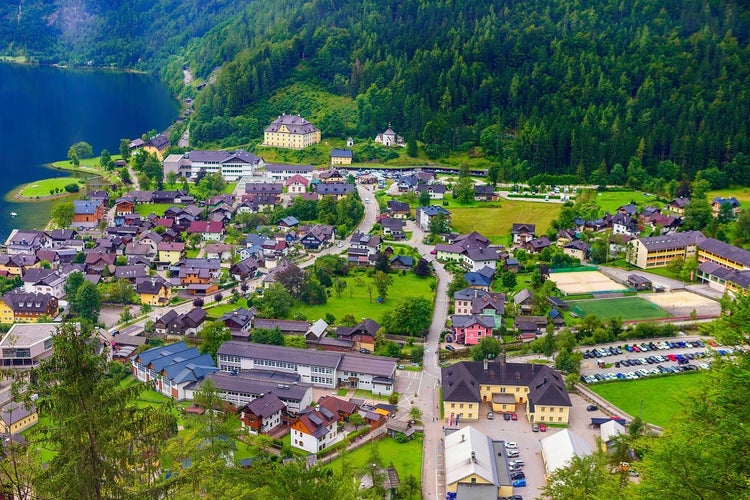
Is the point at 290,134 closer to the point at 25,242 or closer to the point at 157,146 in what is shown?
the point at 157,146

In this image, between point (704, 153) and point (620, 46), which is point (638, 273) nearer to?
point (704, 153)

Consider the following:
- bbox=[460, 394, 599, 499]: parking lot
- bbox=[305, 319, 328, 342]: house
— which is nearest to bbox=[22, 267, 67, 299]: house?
bbox=[305, 319, 328, 342]: house

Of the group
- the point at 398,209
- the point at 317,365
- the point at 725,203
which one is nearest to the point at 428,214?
the point at 398,209

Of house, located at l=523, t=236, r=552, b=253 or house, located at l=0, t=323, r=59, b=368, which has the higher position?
house, located at l=523, t=236, r=552, b=253

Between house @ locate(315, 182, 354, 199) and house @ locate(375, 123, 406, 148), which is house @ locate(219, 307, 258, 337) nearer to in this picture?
house @ locate(315, 182, 354, 199)

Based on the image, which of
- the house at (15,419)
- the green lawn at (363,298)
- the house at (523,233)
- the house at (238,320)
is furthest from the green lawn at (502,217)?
the house at (15,419)

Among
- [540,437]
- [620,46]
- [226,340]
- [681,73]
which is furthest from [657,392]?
[620,46]

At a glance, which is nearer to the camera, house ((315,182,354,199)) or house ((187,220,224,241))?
house ((187,220,224,241))
